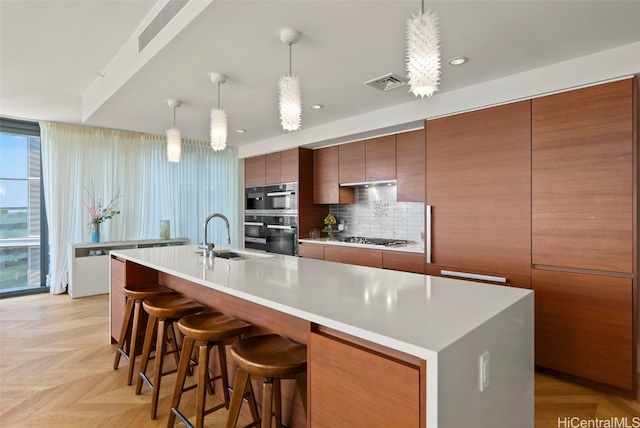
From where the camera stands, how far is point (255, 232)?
230 inches

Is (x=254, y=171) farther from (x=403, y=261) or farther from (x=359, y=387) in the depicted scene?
(x=359, y=387)

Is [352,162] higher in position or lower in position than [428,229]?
higher

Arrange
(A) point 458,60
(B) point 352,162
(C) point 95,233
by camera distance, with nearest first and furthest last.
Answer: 1. (A) point 458,60
2. (B) point 352,162
3. (C) point 95,233

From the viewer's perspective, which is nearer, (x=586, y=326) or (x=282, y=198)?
(x=586, y=326)

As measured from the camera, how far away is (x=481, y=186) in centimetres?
301

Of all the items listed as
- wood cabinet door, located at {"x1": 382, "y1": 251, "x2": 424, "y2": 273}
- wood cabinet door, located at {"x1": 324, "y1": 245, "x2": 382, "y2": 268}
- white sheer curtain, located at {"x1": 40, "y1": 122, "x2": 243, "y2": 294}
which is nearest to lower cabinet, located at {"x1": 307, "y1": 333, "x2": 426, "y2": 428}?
wood cabinet door, located at {"x1": 382, "y1": 251, "x2": 424, "y2": 273}

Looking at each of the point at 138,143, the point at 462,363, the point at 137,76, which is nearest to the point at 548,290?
the point at 462,363

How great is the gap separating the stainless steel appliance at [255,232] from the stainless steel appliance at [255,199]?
119 millimetres

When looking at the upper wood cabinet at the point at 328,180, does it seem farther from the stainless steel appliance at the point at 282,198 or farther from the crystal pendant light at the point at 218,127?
the crystal pendant light at the point at 218,127

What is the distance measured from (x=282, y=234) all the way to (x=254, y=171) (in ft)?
4.42

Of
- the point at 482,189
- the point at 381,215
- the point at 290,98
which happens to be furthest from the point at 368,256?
the point at 290,98

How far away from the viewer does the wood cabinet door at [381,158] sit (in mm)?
4086

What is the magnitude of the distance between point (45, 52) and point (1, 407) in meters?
2.66

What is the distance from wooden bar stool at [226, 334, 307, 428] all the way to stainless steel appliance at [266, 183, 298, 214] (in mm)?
3378
